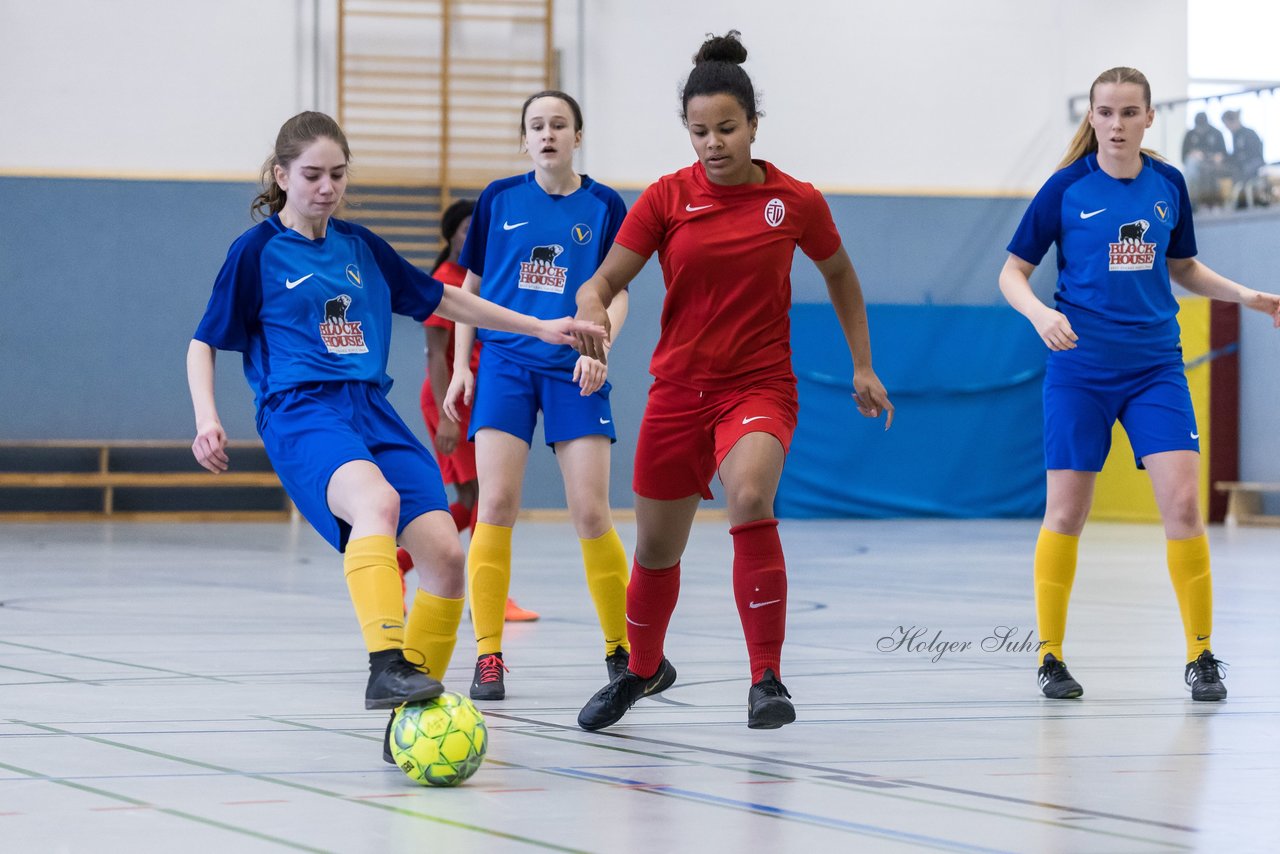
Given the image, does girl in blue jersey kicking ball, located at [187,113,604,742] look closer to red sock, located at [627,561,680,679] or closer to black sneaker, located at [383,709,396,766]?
black sneaker, located at [383,709,396,766]

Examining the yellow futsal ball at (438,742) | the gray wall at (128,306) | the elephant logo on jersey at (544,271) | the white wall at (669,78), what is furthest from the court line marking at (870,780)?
the white wall at (669,78)

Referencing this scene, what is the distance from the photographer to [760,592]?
418cm

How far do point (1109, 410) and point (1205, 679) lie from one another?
0.81 meters

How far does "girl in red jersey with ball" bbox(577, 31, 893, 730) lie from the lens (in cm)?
418

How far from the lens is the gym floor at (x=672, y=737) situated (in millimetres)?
3031

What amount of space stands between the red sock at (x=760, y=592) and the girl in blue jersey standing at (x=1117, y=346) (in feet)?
3.75

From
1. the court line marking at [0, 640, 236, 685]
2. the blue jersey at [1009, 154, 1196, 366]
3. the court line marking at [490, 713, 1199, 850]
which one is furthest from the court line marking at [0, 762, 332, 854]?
the blue jersey at [1009, 154, 1196, 366]

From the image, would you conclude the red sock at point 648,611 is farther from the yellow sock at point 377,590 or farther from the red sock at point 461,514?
the red sock at point 461,514

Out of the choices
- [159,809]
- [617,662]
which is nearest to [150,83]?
[617,662]

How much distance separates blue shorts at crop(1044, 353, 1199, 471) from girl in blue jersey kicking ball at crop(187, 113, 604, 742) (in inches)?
64.2

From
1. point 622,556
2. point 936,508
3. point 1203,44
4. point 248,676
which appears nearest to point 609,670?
point 622,556

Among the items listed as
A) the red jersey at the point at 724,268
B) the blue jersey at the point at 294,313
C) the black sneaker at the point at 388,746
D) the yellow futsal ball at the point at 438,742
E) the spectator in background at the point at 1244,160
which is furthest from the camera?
the spectator in background at the point at 1244,160

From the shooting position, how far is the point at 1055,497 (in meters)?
5.20

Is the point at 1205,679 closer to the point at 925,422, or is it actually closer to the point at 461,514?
the point at 461,514
